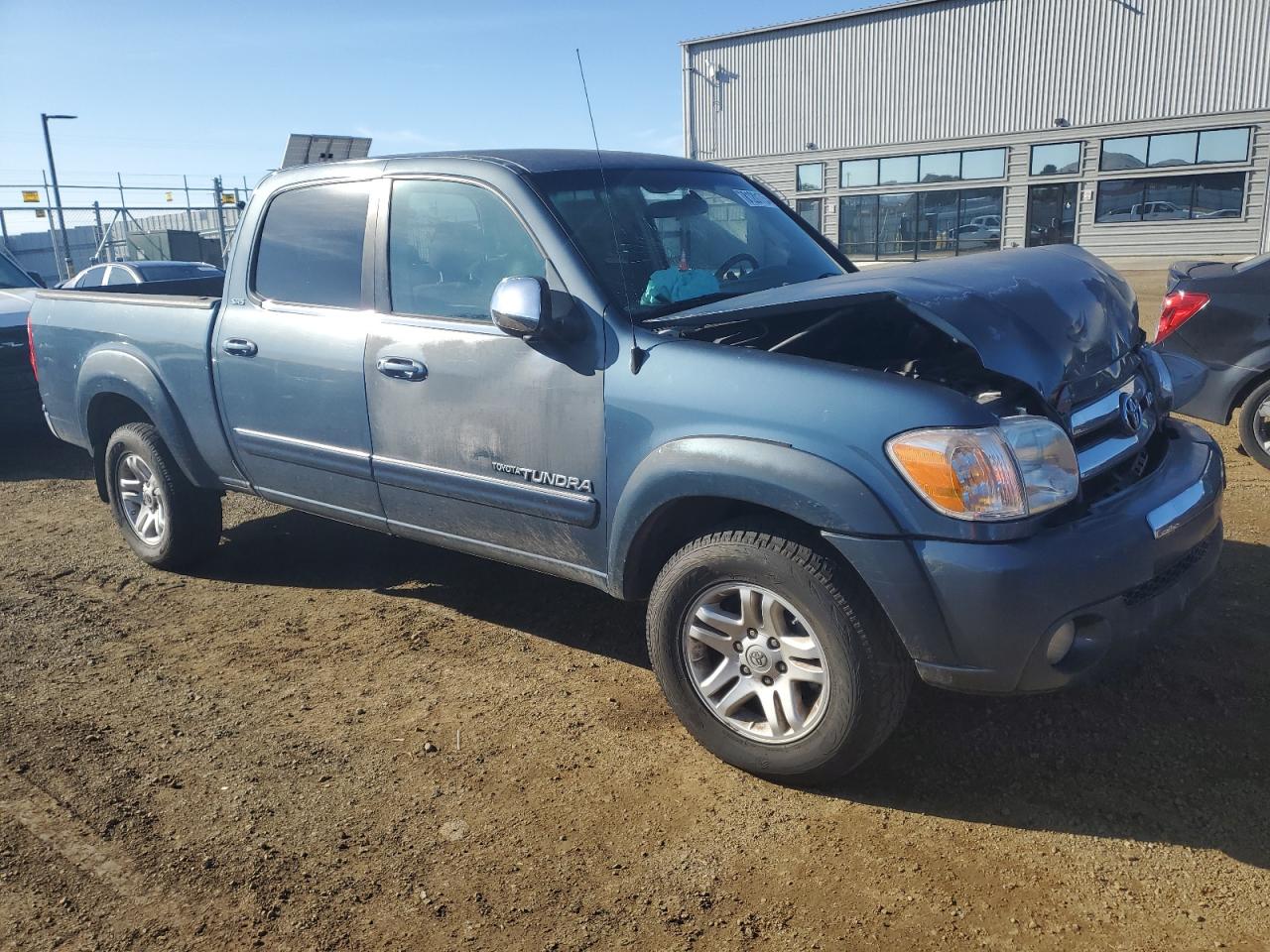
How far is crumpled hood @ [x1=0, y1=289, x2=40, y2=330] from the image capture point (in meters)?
8.38

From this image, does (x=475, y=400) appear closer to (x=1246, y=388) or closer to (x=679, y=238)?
(x=679, y=238)

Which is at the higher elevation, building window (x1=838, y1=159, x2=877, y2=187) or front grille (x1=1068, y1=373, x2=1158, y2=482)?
building window (x1=838, y1=159, x2=877, y2=187)

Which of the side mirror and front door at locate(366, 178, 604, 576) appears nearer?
the side mirror

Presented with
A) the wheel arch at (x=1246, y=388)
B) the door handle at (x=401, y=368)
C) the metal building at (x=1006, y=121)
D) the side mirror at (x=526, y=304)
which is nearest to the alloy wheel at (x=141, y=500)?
the door handle at (x=401, y=368)

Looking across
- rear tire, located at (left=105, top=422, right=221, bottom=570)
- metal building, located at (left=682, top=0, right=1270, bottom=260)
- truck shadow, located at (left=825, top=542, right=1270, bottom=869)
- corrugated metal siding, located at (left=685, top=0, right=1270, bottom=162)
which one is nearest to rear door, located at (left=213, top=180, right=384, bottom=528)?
rear tire, located at (left=105, top=422, right=221, bottom=570)

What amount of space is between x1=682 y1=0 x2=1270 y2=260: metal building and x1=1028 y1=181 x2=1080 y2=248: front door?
44mm

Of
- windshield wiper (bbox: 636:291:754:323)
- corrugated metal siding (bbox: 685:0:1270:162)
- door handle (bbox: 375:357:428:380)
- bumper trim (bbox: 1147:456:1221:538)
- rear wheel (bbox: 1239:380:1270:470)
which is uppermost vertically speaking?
corrugated metal siding (bbox: 685:0:1270:162)

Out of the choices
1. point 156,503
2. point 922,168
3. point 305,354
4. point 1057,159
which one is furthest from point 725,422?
point 922,168

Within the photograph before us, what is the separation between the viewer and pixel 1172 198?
28.7 meters

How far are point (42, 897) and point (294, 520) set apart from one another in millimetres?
3816

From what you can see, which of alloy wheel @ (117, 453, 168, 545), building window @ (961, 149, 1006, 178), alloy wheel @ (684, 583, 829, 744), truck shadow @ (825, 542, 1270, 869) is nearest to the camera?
truck shadow @ (825, 542, 1270, 869)

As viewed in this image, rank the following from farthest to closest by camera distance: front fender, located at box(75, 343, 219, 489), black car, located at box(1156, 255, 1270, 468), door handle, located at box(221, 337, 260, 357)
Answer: black car, located at box(1156, 255, 1270, 468), front fender, located at box(75, 343, 219, 489), door handle, located at box(221, 337, 260, 357)

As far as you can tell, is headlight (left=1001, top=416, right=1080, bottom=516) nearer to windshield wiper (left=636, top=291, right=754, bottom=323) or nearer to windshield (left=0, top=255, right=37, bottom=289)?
windshield wiper (left=636, top=291, right=754, bottom=323)

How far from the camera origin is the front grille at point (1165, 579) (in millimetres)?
2848
